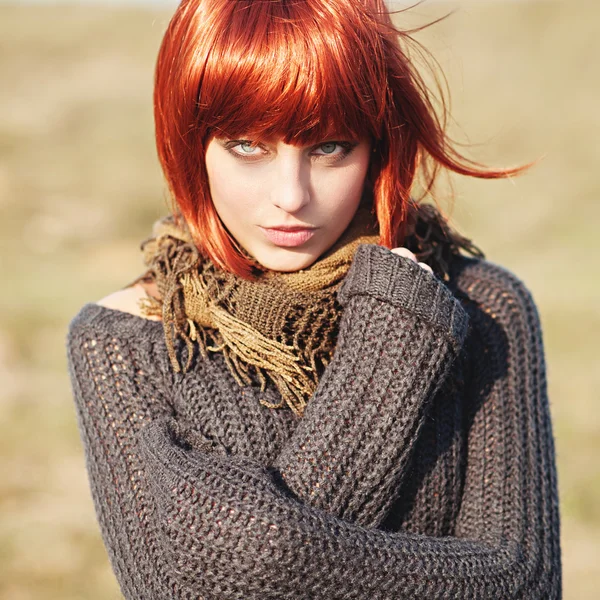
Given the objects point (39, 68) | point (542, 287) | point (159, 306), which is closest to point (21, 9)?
point (39, 68)

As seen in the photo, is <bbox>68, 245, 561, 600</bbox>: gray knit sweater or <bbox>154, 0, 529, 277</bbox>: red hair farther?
<bbox>154, 0, 529, 277</bbox>: red hair

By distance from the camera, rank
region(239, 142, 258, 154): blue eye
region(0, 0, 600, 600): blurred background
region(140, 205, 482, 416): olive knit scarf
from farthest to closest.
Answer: region(0, 0, 600, 600): blurred background → region(140, 205, 482, 416): olive knit scarf → region(239, 142, 258, 154): blue eye

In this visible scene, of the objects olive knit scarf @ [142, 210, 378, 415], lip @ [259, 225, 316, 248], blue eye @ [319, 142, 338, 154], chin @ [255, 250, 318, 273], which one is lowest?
olive knit scarf @ [142, 210, 378, 415]

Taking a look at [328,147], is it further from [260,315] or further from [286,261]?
[260,315]

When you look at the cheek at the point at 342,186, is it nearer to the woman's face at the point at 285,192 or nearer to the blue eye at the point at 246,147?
the woman's face at the point at 285,192

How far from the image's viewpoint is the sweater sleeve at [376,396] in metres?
1.90

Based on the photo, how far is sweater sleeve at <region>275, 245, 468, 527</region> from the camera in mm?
1896

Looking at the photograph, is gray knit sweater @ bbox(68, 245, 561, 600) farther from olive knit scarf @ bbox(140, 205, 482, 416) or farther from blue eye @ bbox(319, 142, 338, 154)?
blue eye @ bbox(319, 142, 338, 154)

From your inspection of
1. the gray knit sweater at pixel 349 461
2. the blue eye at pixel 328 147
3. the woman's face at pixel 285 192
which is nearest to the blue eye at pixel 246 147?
the woman's face at pixel 285 192

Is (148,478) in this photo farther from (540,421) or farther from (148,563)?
(540,421)

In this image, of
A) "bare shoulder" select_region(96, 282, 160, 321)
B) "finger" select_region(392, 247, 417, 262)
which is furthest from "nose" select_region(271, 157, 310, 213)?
"bare shoulder" select_region(96, 282, 160, 321)

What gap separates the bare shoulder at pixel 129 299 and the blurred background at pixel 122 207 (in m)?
1.08

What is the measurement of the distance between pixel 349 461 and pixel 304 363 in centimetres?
34

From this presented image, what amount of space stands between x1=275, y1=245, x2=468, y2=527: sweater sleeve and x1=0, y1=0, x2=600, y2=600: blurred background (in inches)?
27.5
